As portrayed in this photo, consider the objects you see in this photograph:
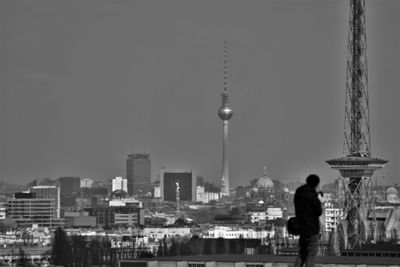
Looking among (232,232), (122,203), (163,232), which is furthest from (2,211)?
(232,232)

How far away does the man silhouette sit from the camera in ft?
50.1

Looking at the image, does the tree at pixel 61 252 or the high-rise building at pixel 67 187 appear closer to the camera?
the tree at pixel 61 252

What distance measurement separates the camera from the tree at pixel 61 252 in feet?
233

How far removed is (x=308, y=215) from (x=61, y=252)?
62.2m

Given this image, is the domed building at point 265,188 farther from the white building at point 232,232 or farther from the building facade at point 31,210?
the white building at point 232,232

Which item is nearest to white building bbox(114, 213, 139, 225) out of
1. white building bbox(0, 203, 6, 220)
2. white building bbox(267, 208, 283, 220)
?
white building bbox(0, 203, 6, 220)

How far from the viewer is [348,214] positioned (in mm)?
76062

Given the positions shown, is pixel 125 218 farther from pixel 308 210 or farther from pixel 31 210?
pixel 308 210

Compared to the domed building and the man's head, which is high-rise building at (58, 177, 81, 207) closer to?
the domed building

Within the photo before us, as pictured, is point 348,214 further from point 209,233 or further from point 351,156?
point 209,233

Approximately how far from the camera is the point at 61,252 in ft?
253

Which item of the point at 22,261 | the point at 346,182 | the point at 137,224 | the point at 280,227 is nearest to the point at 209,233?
the point at 280,227

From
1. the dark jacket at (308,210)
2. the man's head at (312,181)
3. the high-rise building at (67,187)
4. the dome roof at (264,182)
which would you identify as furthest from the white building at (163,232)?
the dark jacket at (308,210)

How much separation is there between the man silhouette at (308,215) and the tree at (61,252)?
5286cm
